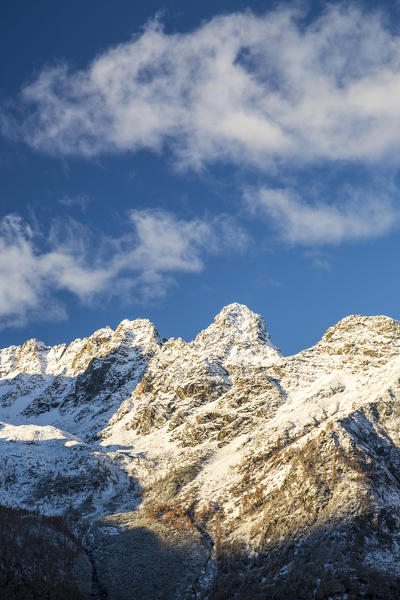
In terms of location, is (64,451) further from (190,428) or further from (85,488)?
(190,428)

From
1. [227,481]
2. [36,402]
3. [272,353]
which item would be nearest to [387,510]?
[227,481]

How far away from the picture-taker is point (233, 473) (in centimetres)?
6869

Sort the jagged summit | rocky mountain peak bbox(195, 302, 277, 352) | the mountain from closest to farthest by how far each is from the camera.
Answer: the mountain
rocky mountain peak bbox(195, 302, 277, 352)
the jagged summit

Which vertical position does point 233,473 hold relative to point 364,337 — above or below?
below

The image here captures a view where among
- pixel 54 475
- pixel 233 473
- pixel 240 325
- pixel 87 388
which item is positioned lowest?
pixel 233 473

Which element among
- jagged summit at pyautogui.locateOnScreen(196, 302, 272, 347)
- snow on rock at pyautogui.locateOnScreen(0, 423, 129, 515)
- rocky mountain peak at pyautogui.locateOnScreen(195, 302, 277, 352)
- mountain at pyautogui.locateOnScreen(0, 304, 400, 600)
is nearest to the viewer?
mountain at pyautogui.locateOnScreen(0, 304, 400, 600)

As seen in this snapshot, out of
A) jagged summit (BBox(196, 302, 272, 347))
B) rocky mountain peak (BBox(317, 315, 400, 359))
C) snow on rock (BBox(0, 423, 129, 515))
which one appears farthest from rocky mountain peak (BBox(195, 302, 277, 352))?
snow on rock (BBox(0, 423, 129, 515))

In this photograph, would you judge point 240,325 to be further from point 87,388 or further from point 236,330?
point 87,388

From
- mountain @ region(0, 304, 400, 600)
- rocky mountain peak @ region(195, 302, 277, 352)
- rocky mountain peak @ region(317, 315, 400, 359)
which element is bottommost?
mountain @ region(0, 304, 400, 600)

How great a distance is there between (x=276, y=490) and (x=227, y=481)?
15.0 metres

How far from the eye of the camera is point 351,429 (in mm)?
58500

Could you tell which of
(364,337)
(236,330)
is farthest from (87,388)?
(364,337)

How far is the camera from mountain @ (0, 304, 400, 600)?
38656mm

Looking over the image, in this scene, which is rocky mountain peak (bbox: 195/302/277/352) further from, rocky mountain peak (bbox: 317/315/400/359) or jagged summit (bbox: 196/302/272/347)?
rocky mountain peak (bbox: 317/315/400/359)
